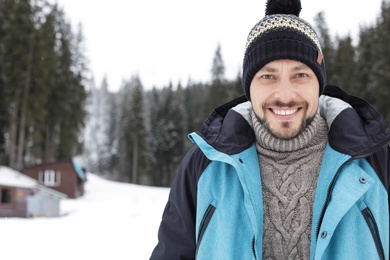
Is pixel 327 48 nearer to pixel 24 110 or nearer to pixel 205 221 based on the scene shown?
pixel 24 110

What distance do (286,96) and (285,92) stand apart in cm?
3

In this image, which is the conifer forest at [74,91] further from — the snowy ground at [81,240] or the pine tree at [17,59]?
the snowy ground at [81,240]

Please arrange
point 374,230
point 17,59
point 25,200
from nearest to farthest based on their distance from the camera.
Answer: point 374,230
point 25,200
point 17,59

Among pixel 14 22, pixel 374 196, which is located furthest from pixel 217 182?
pixel 14 22

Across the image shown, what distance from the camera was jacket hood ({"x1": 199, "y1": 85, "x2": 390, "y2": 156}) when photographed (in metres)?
2.27

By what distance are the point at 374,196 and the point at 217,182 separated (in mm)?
900

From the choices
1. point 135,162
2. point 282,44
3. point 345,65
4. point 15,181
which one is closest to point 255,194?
point 282,44

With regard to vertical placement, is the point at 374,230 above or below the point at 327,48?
below

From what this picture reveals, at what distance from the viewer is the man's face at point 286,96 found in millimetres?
2430

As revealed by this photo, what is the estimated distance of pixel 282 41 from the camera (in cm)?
247

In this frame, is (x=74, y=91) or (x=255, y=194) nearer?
(x=255, y=194)

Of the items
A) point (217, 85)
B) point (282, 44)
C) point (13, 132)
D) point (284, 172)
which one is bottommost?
point (284, 172)

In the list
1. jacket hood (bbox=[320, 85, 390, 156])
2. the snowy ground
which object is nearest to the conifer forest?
the snowy ground

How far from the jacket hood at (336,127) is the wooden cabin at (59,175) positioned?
26.9 m
